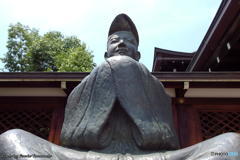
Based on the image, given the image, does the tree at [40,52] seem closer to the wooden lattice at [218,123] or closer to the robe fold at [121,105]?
the wooden lattice at [218,123]

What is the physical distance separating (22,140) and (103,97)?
0.76m

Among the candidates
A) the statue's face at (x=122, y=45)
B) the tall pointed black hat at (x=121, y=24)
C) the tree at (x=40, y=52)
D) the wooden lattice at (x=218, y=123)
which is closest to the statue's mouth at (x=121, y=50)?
the statue's face at (x=122, y=45)

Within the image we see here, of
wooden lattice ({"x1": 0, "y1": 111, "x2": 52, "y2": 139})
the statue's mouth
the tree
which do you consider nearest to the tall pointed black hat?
the statue's mouth

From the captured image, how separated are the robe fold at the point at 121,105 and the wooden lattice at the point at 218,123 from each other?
3.28m

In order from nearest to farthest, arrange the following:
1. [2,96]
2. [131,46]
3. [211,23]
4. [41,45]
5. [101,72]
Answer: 1. [101,72]
2. [131,46]
3. [2,96]
4. [211,23]
5. [41,45]

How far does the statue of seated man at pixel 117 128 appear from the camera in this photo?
1.98 meters

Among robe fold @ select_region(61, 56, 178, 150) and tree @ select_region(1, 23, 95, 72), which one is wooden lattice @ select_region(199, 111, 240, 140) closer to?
robe fold @ select_region(61, 56, 178, 150)

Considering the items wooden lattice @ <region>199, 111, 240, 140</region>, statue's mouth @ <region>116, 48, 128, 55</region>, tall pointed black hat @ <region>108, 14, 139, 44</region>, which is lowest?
wooden lattice @ <region>199, 111, 240, 140</region>

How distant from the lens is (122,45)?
9.77 ft

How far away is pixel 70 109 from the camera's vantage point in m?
2.60

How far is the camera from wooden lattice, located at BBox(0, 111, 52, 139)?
563 centimetres

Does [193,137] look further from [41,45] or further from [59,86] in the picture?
[41,45]

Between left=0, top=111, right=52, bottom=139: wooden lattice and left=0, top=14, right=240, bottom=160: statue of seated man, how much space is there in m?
3.34

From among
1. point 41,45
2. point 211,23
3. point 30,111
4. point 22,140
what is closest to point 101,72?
point 22,140
